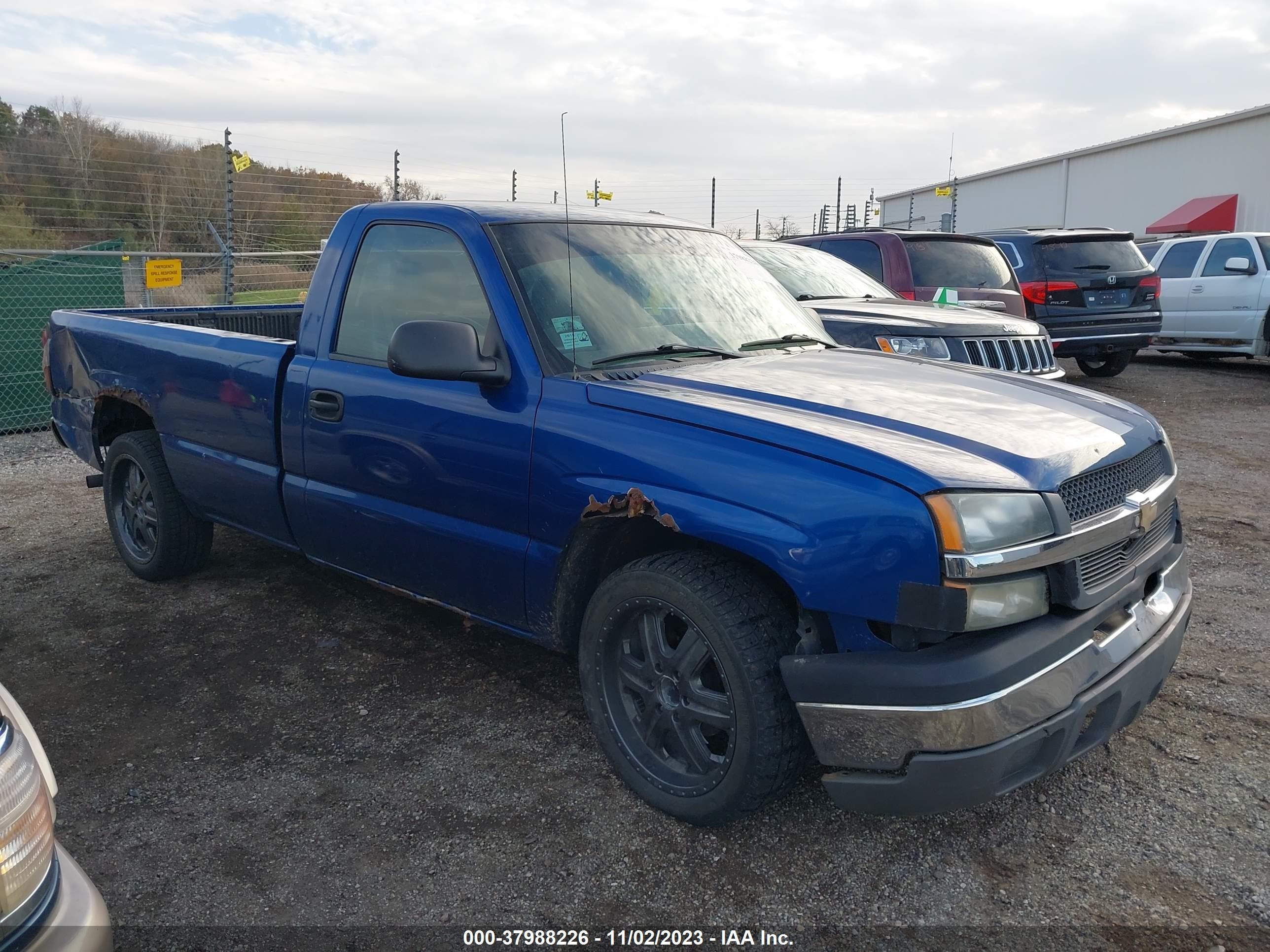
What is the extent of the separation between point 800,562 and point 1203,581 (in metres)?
3.37

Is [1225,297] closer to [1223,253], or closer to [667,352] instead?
[1223,253]

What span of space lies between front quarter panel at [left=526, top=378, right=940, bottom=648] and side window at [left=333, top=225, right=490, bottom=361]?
1.95 feet

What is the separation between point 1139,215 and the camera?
101ft

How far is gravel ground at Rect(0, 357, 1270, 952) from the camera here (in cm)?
251

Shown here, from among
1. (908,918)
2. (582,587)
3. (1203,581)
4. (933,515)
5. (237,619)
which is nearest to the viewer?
(933,515)

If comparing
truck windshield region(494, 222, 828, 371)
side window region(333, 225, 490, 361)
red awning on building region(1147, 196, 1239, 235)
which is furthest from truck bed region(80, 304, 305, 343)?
red awning on building region(1147, 196, 1239, 235)

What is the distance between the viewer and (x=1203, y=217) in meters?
26.3

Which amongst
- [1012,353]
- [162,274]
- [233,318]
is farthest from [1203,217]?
[233,318]

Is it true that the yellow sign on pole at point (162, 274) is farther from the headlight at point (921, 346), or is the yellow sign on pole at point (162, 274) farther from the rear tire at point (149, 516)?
the headlight at point (921, 346)

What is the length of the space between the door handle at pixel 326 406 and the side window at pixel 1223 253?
12329 millimetres

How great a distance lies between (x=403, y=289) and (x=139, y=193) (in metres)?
12.6

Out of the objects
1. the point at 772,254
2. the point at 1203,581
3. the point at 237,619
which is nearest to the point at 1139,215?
the point at 772,254

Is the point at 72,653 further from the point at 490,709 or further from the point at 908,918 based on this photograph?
the point at 908,918

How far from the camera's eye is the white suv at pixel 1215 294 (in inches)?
481
